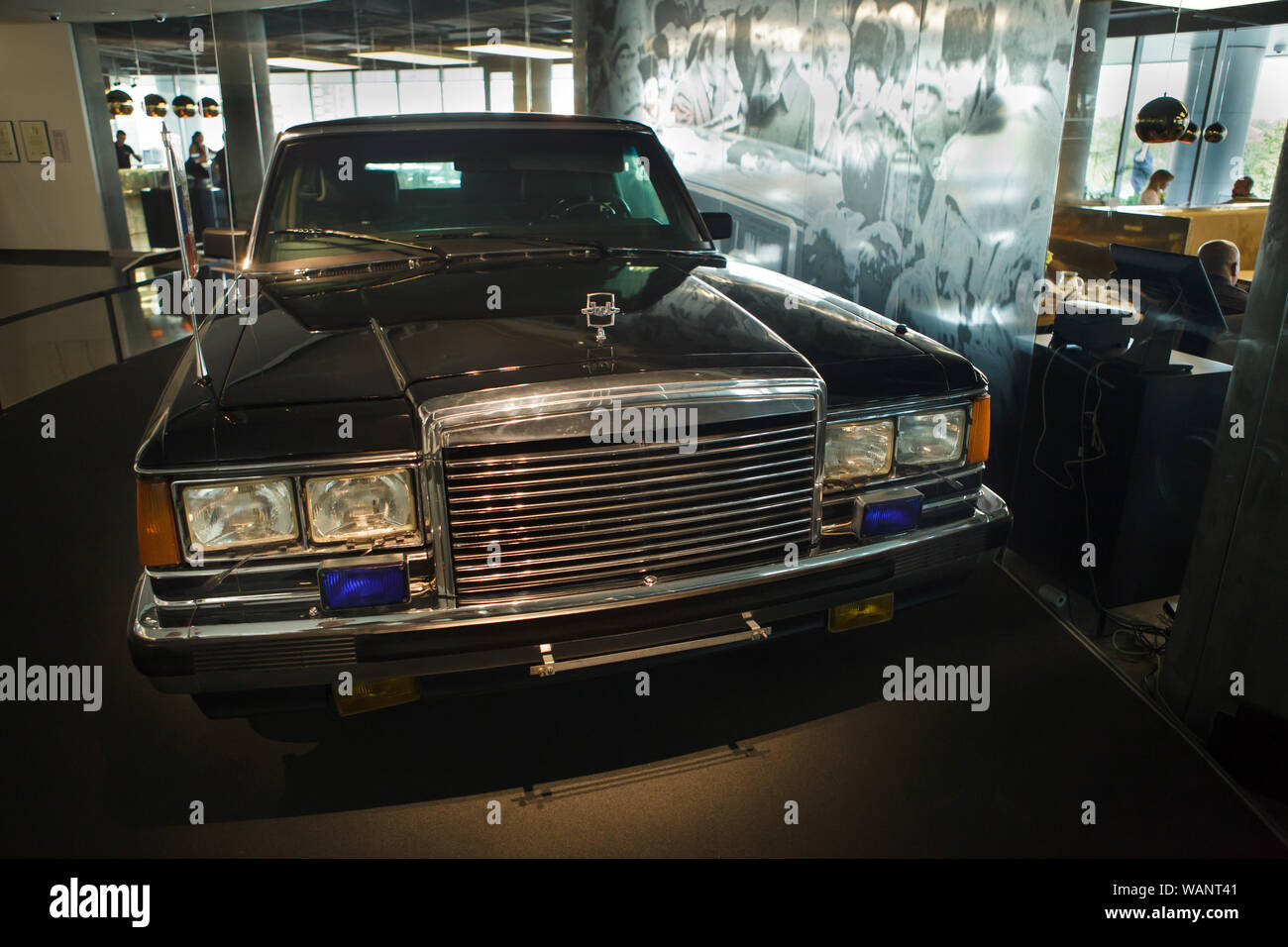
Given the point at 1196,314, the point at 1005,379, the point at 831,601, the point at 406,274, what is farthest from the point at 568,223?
the point at 1196,314

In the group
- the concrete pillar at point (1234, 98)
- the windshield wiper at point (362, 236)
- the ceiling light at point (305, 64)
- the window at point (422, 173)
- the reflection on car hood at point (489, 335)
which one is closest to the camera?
the reflection on car hood at point (489, 335)

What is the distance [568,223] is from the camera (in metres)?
3.22

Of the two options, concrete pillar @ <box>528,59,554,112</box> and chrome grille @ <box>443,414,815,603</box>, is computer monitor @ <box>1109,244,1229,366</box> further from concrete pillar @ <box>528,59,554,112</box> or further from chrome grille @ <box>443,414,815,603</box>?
concrete pillar @ <box>528,59,554,112</box>

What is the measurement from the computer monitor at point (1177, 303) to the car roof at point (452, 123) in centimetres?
216

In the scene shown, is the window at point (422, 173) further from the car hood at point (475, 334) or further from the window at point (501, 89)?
the window at point (501, 89)

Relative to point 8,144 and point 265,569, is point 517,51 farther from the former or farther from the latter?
point 8,144

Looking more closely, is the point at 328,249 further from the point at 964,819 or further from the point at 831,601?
the point at 964,819

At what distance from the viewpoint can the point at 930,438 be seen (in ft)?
7.89

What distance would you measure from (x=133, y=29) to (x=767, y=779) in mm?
15084

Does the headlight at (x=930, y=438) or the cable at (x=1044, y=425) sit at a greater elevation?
the headlight at (x=930, y=438)

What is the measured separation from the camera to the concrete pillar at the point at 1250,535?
2188 millimetres

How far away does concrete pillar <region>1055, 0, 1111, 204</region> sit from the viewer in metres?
3.46

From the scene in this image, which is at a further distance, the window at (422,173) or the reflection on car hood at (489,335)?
the window at (422,173)

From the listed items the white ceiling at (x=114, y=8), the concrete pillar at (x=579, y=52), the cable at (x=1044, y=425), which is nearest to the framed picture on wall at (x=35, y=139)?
the white ceiling at (x=114, y=8)
